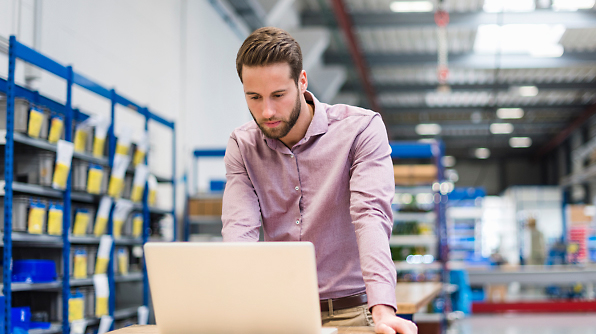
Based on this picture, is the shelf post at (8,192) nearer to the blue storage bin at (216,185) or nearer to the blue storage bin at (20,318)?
the blue storage bin at (20,318)

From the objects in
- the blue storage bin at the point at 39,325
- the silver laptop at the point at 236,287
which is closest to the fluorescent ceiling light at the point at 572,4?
the blue storage bin at the point at 39,325

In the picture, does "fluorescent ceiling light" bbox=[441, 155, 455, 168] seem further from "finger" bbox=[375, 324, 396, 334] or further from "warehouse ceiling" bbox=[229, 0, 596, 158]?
"finger" bbox=[375, 324, 396, 334]

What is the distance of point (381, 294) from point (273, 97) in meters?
0.54

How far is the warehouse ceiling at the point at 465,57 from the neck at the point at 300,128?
6.51 m

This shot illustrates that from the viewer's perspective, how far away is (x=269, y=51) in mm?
1411

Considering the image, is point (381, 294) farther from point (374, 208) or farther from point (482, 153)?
point (482, 153)

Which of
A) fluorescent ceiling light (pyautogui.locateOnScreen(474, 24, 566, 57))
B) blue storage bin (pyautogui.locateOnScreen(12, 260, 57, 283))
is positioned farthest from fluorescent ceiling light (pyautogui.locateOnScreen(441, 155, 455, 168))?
blue storage bin (pyautogui.locateOnScreen(12, 260, 57, 283))

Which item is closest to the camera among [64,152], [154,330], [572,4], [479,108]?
[154,330]

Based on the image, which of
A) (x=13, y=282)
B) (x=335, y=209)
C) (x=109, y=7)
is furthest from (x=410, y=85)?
(x=335, y=209)

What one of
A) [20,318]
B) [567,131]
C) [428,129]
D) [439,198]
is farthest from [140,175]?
[567,131]

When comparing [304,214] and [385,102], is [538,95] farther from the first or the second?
[304,214]

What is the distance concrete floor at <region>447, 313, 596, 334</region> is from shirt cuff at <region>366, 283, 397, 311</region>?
5.62 meters

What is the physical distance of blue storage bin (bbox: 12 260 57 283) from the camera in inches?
136

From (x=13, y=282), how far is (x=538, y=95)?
44.5 feet
